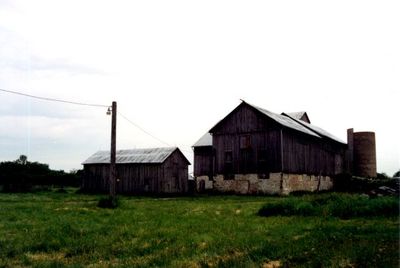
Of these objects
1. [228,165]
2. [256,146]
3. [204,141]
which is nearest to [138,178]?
[228,165]

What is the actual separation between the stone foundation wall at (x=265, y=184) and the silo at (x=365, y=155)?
15.9 meters

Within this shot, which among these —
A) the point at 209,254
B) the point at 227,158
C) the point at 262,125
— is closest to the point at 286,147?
the point at 262,125

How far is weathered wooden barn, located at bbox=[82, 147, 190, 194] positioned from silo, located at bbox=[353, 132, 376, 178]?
25.0 meters

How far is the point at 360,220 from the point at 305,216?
7.86 ft

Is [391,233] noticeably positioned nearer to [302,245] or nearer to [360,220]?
[302,245]

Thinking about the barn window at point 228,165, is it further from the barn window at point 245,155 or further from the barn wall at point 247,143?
the barn window at point 245,155

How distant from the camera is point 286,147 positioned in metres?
40.4

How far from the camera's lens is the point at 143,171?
44.5 meters

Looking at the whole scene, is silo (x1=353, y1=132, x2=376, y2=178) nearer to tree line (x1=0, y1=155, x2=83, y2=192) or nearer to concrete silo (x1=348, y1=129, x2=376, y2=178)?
concrete silo (x1=348, y1=129, x2=376, y2=178)

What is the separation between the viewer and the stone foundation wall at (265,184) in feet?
129

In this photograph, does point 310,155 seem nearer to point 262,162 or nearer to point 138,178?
point 262,162

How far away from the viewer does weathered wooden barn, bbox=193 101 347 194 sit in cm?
3981

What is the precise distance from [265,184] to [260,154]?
288cm

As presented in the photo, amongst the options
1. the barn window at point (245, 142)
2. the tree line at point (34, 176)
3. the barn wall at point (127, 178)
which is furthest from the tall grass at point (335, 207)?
the tree line at point (34, 176)
